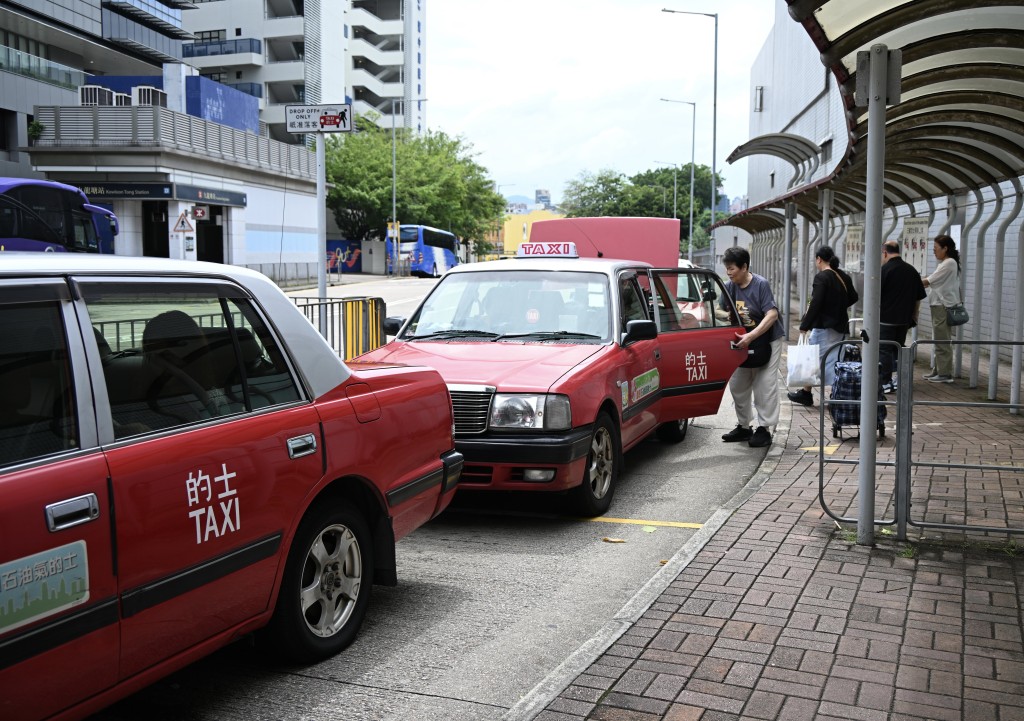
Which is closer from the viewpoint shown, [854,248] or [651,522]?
[651,522]

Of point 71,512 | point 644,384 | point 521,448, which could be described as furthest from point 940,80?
point 71,512

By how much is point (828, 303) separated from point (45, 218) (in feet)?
65.3

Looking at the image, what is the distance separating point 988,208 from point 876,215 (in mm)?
13783

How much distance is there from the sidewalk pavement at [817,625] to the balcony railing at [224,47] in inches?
2695

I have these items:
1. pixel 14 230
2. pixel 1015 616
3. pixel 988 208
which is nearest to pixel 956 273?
pixel 988 208

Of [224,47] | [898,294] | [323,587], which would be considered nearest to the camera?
[323,587]

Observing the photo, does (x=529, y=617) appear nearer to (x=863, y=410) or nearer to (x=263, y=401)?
(x=263, y=401)

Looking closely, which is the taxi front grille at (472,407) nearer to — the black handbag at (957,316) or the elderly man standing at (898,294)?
the elderly man standing at (898,294)

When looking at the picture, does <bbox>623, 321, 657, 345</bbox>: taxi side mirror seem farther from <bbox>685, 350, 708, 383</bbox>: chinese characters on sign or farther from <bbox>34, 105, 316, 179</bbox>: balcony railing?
<bbox>34, 105, 316, 179</bbox>: balcony railing

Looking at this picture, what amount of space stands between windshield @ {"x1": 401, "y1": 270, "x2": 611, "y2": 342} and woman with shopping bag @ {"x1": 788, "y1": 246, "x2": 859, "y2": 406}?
11.7ft

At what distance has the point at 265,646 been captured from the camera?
4152 mm

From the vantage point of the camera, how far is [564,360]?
692cm

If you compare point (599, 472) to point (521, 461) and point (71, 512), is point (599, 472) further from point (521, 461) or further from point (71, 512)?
point (71, 512)

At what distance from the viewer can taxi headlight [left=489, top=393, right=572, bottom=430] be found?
20.8ft
